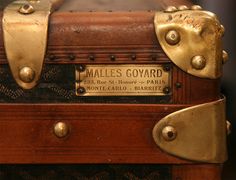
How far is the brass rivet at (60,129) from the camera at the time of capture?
3.28 ft

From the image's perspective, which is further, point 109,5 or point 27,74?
point 109,5

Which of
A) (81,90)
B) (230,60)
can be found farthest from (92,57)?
(230,60)

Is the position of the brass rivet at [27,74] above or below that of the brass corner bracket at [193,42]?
below

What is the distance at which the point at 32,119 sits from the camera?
1.01 metres

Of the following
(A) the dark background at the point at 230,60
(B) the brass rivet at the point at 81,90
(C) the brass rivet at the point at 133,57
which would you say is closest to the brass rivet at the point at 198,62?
(C) the brass rivet at the point at 133,57

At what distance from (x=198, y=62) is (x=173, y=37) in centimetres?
6

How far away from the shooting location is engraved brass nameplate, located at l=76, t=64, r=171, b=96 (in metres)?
1.00

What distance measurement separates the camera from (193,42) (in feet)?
3.22

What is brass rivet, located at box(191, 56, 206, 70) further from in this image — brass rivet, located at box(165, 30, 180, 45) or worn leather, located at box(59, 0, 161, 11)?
worn leather, located at box(59, 0, 161, 11)

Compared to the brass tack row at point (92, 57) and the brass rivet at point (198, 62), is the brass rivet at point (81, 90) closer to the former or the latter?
the brass tack row at point (92, 57)

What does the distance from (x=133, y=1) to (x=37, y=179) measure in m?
0.44

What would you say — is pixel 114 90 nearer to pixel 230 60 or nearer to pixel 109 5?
pixel 109 5

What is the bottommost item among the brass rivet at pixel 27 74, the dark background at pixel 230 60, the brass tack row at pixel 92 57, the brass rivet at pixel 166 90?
the dark background at pixel 230 60

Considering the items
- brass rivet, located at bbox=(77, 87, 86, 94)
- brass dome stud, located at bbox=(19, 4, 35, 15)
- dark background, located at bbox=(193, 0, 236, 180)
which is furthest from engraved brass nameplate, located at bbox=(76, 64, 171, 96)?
dark background, located at bbox=(193, 0, 236, 180)
